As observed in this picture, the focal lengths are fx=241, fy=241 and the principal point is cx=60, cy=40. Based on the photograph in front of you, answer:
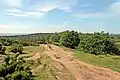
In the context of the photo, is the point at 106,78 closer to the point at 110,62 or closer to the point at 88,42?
the point at 110,62

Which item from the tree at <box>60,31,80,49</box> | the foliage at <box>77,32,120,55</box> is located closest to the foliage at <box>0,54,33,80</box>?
the foliage at <box>77,32,120,55</box>

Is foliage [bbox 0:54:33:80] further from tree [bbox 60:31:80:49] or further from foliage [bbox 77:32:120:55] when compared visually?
tree [bbox 60:31:80:49]

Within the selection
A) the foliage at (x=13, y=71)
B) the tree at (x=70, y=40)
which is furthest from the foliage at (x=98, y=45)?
the foliage at (x=13, y=71)

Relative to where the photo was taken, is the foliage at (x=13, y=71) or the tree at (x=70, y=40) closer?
the foliage at (x=13, y=71)

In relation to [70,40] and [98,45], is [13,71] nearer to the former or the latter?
[98,45]

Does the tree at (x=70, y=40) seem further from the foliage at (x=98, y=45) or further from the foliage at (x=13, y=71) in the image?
the foliage at (x=13, y=71)

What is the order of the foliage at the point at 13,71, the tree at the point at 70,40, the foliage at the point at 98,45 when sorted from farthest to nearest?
the tree at the point at 70,40 < the foliage at the point at 98,45 < the foliage at the point at 13,71

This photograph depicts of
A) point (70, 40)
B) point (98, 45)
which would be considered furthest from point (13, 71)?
point (70, 40)

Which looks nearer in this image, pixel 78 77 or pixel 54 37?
pixel 78 77

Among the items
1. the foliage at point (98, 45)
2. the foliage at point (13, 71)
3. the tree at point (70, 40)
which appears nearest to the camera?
the foliage at point (13, 71)

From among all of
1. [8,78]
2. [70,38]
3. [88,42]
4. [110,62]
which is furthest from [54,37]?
[8,78]

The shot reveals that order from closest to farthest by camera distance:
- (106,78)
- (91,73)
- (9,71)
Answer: (9,71)
(106,78)
(91,73)
